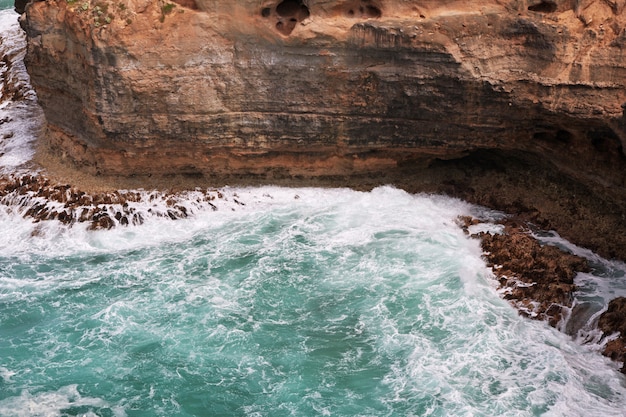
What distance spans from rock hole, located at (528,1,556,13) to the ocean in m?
5.54

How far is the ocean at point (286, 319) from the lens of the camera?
1409 cm

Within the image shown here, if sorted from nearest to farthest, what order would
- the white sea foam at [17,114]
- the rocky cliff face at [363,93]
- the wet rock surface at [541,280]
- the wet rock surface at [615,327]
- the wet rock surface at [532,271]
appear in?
the wet rock surface at [615,327]
the wet rock surface at [541,280]
the wet rock surface at [532,271]
the rocky cliff face at [363,93]
the white sea foam at [17,114]

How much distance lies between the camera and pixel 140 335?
15977 mm

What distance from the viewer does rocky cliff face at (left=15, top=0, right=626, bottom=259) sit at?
18.5 m

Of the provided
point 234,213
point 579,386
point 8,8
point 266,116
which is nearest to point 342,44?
point 266,116

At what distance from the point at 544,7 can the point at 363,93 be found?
5143mm

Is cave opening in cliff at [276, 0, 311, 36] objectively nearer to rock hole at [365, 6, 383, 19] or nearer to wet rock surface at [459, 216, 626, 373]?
rock hole at [365, 6, 383, 19]

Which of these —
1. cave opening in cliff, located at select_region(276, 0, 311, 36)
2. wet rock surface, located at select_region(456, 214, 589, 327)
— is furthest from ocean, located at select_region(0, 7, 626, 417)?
cave opening in cliff, located at select_region(276, 0, 311, 36)

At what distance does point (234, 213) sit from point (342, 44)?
5534 millimetres

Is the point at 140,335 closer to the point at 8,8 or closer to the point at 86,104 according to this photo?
the point at 86,104

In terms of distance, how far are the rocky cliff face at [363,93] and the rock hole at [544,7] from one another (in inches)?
2.3

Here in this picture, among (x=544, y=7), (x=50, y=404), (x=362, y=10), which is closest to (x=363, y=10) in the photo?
(x=362, y=10)

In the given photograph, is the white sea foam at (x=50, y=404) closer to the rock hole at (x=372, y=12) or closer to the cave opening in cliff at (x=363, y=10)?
the cave opening in cliff at (x=363, y=10)

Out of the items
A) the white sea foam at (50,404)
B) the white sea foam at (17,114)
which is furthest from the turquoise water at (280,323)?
the white sea foam at (17,114)
